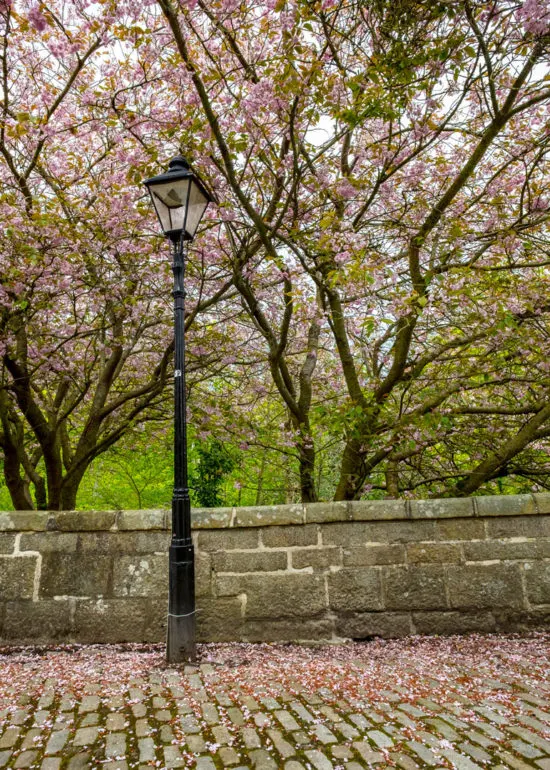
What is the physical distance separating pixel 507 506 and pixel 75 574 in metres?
3.49

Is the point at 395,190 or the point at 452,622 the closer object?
the point at 452,622

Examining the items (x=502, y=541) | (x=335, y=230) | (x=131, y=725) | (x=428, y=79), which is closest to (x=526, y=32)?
(x=428, y=79)

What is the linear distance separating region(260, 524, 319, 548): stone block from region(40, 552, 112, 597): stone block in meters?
1.26

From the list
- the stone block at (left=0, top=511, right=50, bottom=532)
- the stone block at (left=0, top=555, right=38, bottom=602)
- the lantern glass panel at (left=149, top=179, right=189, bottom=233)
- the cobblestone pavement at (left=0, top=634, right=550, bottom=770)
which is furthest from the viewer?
the stone block at (left=0, top=511, right=50, bottom=532)

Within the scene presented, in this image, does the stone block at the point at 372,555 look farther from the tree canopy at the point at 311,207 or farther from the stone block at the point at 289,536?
the tree canopy at the point at 311,207

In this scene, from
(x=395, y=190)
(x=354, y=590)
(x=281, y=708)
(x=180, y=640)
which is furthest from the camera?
(x=395, y=190)

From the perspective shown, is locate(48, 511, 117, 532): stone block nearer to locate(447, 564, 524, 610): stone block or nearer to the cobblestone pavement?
the cobblestone pavement

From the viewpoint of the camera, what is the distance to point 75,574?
391 centimetres

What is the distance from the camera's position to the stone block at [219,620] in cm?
388

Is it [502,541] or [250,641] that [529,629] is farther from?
[250,641]

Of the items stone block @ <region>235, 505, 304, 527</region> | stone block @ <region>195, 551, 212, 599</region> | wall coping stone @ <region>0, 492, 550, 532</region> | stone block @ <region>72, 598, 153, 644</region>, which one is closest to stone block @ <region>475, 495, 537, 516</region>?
wall coping stone @ <region>0, 492, 550, 532</region>

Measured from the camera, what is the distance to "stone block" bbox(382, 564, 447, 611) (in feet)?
13.0

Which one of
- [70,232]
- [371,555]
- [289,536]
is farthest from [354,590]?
[70,232]

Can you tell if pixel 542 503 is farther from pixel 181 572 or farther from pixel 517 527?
pixel 181 572
